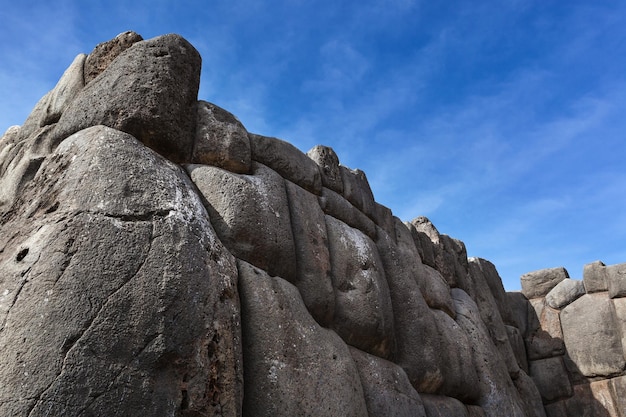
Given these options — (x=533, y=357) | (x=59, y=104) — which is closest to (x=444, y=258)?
(x=533, y=357)

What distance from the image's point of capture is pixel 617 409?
8797mm

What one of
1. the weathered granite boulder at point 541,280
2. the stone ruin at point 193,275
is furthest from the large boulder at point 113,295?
the weathered granite boulder at point 541,280

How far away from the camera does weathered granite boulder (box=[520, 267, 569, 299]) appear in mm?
10266

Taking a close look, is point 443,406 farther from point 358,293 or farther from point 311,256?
point 311,256

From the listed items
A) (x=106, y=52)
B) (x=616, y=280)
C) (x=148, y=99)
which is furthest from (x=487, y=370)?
(x=106, y=52)

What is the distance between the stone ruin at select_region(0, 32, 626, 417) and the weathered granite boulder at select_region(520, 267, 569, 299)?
11.4 ft

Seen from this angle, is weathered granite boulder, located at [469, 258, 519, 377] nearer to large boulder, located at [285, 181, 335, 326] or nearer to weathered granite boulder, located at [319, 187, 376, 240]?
weathered granite boulder, located at [319, 187, 376, 240]

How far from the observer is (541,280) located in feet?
34.1

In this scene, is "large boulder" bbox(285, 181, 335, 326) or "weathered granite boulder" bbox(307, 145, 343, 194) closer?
"large boulder" bbox(285, 181, 335, 326)

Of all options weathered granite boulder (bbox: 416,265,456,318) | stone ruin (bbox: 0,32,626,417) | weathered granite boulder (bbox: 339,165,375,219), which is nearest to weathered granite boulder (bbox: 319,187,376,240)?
stone ruin (bbox: 0,32,626,417)

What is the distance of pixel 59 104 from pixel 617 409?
27.8 ft

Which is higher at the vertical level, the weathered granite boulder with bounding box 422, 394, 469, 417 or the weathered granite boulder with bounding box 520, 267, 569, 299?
Answer: the weathered granite boulder with bounding box 520, 267, 569, 299

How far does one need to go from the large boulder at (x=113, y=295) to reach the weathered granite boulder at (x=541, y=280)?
791 cm

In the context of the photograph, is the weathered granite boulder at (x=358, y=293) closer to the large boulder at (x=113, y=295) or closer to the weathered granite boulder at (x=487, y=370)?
the large boulder at (x=113, y=295)
